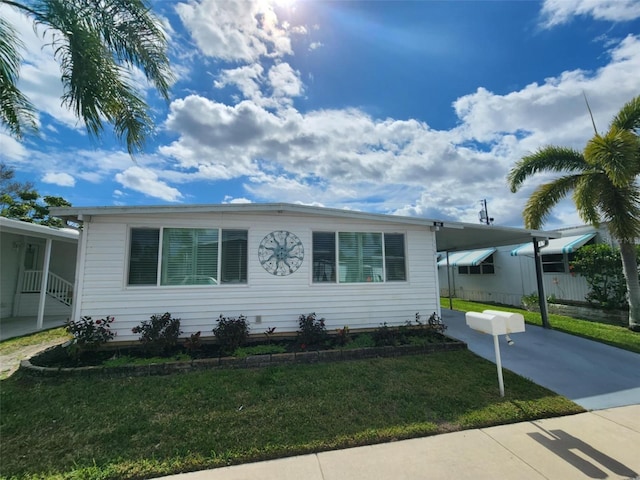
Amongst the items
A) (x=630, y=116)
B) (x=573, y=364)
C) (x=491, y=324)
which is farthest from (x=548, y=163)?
(x=491, y=324)

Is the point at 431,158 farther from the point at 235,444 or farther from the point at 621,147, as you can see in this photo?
the point at 235,444

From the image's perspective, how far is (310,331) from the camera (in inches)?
267

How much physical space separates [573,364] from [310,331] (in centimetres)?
538

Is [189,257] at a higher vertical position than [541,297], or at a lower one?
higher

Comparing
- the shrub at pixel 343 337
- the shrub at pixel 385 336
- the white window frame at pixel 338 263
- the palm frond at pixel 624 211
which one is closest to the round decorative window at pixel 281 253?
the white window frame at pixel 338 263

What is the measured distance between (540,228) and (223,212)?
33.5 feet

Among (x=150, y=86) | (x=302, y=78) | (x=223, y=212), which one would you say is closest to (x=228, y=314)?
(x=223, y=212)

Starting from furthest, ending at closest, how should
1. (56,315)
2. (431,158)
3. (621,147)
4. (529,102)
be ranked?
(431,158), (56,315), (529,102), (621,147)

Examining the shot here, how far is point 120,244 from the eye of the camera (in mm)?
6598

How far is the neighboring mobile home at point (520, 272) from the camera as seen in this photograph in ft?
38.4

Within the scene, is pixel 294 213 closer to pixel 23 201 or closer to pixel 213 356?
pixel 213 356

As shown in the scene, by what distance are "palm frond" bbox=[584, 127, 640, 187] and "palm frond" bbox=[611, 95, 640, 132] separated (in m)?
0.38

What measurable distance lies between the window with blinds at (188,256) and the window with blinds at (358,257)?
1954mm

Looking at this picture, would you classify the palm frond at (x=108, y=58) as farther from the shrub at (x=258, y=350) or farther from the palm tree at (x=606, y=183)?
the palm tree at (x=606, y=183)
